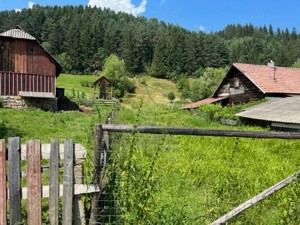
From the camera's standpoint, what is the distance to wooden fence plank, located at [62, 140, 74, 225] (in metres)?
3.42

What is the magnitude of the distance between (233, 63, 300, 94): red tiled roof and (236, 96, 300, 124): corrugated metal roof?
5197 mm

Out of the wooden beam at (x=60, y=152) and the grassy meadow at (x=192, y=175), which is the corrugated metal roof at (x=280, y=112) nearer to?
the grassy meadow at (x=192, y=175)

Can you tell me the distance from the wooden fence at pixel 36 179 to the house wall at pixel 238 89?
30.0m

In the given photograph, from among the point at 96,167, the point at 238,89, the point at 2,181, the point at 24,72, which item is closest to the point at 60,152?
the point at 96,167

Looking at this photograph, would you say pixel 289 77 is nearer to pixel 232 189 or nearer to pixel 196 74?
pixel 232 189

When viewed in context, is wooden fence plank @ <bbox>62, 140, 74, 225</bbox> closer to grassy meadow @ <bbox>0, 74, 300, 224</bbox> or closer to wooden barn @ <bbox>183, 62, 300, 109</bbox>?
grassy meadow @ <bbox>0, 74, 300, 224</bbox>

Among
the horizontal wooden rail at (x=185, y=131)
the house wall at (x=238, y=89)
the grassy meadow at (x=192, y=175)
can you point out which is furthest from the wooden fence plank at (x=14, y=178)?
the house wall at (x=238, y=89)

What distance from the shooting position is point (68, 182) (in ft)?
11.4

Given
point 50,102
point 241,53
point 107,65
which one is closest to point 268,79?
point 50,102

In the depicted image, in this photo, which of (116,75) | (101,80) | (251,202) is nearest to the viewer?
(251,202)

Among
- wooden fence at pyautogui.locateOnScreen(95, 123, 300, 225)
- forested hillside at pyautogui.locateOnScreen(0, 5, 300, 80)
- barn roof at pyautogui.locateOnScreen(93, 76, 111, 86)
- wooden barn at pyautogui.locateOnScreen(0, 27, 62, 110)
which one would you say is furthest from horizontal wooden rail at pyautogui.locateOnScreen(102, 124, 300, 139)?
forested hillside at pyautogui.locateOnScreen(0, 5, 300, 80)

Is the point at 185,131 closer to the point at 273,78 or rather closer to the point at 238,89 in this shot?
the point at 273,78

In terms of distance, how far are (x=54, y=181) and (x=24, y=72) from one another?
24.4m

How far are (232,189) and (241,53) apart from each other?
11763cm
